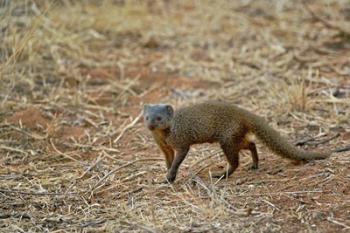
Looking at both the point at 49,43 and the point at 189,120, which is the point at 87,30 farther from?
the point at 189,120

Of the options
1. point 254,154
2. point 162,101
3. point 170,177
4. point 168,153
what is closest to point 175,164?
point 170,177

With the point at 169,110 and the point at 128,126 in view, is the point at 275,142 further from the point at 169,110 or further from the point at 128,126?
the point at 128,126

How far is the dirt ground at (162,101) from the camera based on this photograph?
4.32 m

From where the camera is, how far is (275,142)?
501 cm

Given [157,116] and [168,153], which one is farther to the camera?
[168,153]

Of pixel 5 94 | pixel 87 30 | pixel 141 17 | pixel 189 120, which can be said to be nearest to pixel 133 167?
pixel 189 120

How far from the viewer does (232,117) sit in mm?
4984

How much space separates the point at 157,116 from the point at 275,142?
80 centimetres

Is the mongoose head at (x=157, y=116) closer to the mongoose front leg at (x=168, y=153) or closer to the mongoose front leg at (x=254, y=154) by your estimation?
the mongoose front leg at (x=168, y=153)

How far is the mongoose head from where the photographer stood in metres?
4.85

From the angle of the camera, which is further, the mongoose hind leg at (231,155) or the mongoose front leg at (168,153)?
the mongoose front leg at (168,153)

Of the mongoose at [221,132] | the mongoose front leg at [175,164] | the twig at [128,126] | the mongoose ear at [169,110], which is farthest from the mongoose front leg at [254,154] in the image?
the twig at [128,126]

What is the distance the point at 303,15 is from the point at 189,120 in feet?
18.5

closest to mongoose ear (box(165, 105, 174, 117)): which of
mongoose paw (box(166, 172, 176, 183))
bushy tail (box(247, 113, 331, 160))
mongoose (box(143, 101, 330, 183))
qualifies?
mongoose (box(143, 101, 330, 183))
